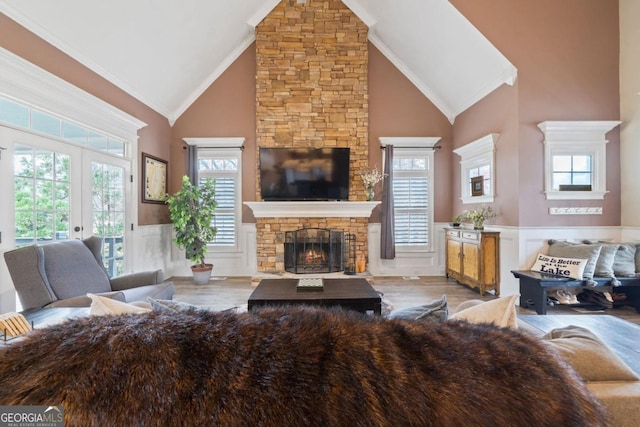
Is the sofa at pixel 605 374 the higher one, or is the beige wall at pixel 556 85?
the beige wall at pixel 556 85

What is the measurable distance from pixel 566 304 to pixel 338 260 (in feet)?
10.5

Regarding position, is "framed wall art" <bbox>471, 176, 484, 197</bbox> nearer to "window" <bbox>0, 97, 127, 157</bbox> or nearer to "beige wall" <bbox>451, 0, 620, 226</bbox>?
"beige wall" <bbox>451, 0, 620, 226</bbox>

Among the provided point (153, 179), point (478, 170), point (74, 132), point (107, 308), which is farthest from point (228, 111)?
point (107, 308)

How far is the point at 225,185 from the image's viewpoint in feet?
17.8

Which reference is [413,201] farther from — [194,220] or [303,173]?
[194,220]

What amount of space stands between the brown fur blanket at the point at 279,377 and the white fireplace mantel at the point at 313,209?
425 cm

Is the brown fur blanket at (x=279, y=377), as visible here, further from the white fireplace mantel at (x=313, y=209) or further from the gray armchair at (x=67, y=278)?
the white fireplace mantel at (x=313, y=209)

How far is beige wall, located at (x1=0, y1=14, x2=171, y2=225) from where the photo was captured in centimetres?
251

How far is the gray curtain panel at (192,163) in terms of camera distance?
519 centimetres

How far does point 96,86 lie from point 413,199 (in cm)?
509

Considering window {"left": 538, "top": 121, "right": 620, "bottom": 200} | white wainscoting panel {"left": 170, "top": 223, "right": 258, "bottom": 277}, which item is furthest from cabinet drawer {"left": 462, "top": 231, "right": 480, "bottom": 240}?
white wainscoting panel {"left": 170, "top": 223, "right": 258, "bottom": 277}

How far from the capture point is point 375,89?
17.8 ft

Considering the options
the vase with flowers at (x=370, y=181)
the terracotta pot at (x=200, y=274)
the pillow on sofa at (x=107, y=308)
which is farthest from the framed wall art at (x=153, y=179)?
the pillow on sofa at (x=107, y=308)

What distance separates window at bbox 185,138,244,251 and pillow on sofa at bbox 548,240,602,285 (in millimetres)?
4881
